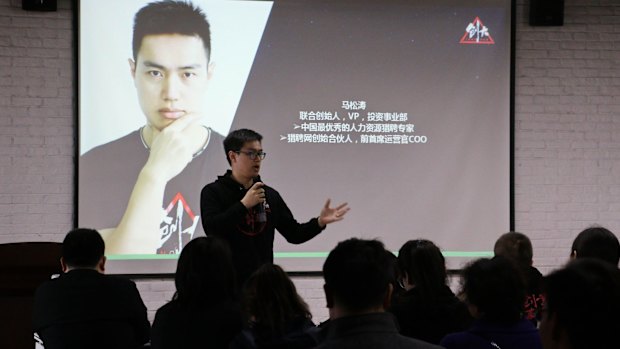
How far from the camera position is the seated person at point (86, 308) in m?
3.12

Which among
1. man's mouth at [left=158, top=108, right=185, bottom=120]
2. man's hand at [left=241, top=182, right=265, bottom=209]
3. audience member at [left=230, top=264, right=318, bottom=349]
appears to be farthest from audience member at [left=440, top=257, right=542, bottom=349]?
man's mouth at [left=158, top=108, right=185, bottom=120]

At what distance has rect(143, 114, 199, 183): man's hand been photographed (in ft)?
18.9

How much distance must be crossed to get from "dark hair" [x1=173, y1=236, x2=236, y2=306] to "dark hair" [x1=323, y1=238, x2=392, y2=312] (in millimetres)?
962

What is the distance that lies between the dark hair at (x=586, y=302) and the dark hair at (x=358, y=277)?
52 centimetres

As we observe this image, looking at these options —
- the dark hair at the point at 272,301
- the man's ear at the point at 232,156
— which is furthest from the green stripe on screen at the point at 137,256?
the dark hair at the point at 272,301

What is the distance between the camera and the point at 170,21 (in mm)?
5734

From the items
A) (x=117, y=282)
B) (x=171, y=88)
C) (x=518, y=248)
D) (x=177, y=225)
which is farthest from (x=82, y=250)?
(x=171, y=88)

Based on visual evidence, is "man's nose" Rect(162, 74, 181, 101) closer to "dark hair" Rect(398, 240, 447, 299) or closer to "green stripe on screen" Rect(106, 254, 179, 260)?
"green stripe on screen" Rect(106, 254, 179, 260)

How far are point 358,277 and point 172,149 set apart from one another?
4022 millimetres

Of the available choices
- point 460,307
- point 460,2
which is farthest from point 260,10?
point 460,307

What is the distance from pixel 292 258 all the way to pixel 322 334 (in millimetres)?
3351

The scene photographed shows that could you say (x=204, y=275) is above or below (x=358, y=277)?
below

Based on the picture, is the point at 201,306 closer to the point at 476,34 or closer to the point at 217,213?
the point at 217,213

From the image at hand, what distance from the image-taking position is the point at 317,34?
234 inches
